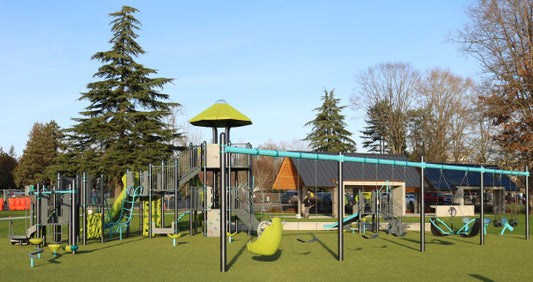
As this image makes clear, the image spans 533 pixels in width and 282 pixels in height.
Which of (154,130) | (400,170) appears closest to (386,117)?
(400,170)

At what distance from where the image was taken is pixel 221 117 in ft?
74.4

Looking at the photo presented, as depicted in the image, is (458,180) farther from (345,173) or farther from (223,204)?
(223,204)

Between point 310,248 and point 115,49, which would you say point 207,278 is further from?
point 115,49

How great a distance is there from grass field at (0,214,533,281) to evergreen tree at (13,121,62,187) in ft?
203

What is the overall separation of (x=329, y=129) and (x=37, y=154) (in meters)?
46.0

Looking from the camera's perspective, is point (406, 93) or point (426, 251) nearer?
→ point (426, 251)

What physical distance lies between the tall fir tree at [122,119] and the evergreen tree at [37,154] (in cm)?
3256

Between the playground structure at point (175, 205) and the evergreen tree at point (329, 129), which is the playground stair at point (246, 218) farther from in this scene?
the evergreen tree at point (329, 129)

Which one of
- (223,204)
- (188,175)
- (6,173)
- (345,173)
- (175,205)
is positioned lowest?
(6,173)

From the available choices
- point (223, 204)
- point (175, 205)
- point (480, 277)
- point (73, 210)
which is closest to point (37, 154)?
point (175, 205)

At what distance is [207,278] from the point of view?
10.1 meters

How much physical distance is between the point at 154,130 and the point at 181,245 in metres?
27.1

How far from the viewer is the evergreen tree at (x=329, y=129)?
62438mm

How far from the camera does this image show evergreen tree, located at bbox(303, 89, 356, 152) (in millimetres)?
62438
